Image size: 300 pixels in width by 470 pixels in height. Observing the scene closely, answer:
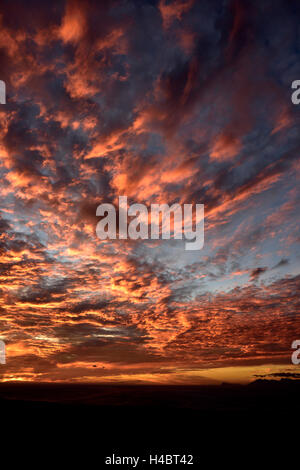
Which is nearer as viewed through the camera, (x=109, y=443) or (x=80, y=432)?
(x=109, y=443)

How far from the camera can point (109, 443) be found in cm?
1359

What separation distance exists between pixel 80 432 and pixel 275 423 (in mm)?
19028

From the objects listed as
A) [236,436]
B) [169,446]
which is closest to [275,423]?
[236,436]
